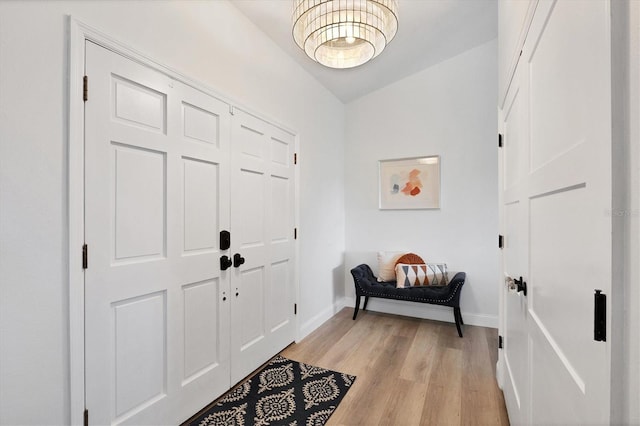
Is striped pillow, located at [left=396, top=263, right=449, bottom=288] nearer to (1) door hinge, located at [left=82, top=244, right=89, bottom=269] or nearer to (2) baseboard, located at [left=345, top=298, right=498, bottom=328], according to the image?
(2) baseboard, located at [left=345, top=298, right=498, bottom=328]

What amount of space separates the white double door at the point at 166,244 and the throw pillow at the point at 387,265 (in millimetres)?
1646

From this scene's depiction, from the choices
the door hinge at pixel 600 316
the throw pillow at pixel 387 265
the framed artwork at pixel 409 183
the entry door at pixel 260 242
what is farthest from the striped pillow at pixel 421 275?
the door hinge at pixel 600 316

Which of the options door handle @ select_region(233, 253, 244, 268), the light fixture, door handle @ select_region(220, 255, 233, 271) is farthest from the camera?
door handle @ select_region(233, 253, 244, 268)

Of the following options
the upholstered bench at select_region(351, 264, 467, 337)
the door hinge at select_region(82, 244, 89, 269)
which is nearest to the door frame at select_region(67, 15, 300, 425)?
the door hinge at select_region(82, 244, 89, 269)

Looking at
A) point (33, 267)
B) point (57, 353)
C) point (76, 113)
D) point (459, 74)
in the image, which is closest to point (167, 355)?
point (57, 353)

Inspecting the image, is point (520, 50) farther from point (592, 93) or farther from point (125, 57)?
point (125, 57)

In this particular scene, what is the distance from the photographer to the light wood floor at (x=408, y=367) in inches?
73.6

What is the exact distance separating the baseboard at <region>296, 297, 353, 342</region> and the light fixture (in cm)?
251

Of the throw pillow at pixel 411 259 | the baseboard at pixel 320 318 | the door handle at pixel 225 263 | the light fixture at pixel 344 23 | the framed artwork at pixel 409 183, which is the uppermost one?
the light fixture at pixel 344 23

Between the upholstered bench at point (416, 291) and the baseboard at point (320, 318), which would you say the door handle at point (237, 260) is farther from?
the upholstered bench at point (416, 291)

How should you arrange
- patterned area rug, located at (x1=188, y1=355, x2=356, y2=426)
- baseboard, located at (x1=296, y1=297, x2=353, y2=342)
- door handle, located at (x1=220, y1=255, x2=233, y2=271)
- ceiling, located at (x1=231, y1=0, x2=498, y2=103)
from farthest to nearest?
baseboard, located at (x1=296, y1=297, x2=353, y2=342) < ceiling, located at (x1=231, y1=0, x2=498, y2=103) < door handle, located at (x1=220, y1=255, x2=233, y2=271) < patterned area rug, located at (x1=188, y1=355, x2=356, y2=426)

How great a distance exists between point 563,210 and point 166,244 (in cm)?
184

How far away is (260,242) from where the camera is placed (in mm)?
2475

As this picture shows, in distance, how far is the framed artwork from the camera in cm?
359
